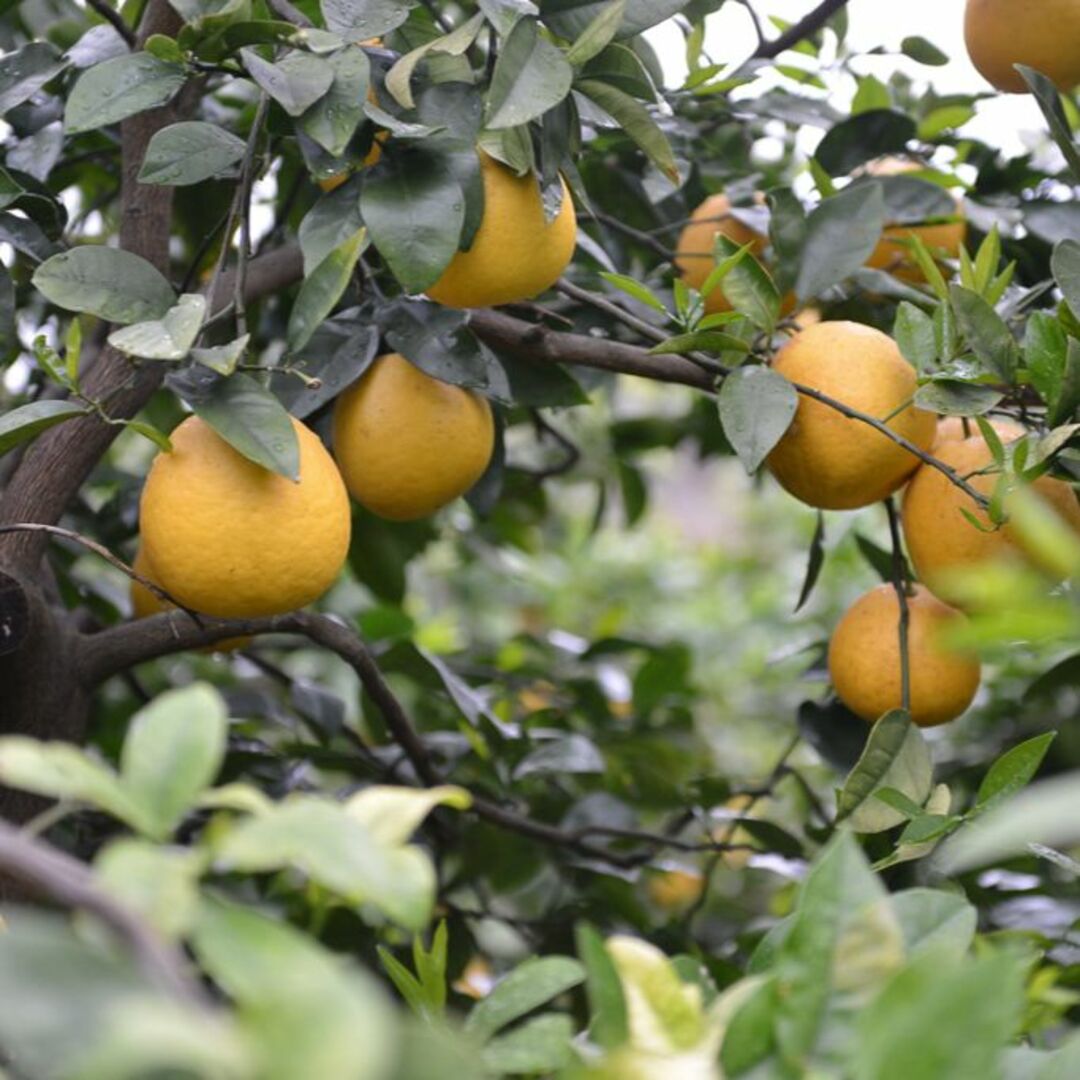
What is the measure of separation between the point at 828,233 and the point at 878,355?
0.10 m

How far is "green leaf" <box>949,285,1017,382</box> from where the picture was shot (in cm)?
87

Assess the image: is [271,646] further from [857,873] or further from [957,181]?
[857,873]

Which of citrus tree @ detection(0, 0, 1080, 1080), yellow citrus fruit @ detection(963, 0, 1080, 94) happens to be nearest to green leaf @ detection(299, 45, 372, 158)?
citrus tree @ detection(0, 0, 1080, 1080)

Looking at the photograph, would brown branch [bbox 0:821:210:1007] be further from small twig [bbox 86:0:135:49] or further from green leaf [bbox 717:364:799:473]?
small twig [bbox 86:0:135:49]

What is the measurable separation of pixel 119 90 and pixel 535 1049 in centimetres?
55

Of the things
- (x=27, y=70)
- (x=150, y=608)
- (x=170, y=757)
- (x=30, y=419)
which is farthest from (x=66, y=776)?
(x=150, y=608)

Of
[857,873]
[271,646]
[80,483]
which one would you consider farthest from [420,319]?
[271,646]

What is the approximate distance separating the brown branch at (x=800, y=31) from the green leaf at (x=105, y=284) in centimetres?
63

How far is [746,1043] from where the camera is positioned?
474mm

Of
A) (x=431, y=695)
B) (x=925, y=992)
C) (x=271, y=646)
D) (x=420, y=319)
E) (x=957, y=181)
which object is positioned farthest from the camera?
(x=271, y=646)

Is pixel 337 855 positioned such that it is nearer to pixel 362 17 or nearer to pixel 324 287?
pixel 324 287

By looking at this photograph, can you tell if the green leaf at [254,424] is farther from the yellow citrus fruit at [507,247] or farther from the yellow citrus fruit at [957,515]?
the yellow citrus fruit at [957,515]

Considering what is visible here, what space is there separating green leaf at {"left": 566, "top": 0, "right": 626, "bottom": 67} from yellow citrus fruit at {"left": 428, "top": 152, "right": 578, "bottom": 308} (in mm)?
74

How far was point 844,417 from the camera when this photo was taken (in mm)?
916
